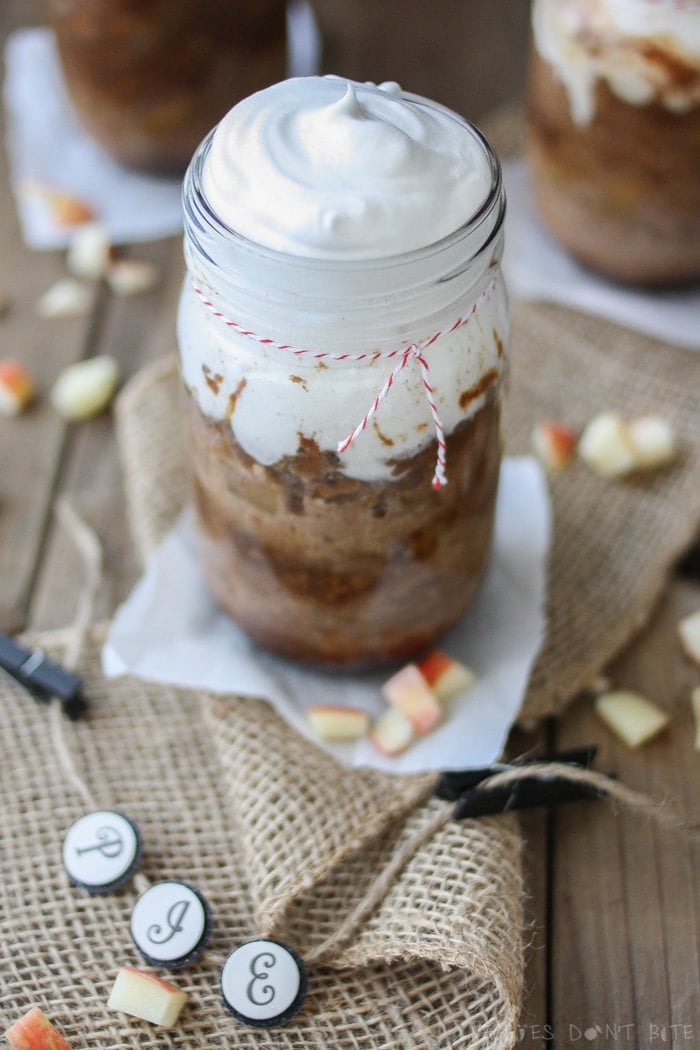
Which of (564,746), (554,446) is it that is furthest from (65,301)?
(564,746)

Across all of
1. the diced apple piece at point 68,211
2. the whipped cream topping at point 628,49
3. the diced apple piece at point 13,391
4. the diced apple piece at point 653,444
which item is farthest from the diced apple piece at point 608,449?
the diced apple piece at point 68,211

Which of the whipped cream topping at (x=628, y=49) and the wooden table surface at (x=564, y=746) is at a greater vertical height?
the whipped cream topping at (x=628, y=49)

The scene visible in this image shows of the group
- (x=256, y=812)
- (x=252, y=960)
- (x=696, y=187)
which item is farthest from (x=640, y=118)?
(x=252, y=960)

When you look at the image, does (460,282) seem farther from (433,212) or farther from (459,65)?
(459,65)

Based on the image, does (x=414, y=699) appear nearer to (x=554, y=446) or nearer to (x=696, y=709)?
(x=696, y=709)

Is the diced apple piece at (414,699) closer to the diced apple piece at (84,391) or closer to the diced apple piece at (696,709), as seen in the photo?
the diced apple piece at (696,709)

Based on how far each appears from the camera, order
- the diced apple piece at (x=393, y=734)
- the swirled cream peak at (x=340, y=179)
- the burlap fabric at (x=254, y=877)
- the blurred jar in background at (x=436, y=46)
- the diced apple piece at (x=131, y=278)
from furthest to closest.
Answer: the blurred jar in background at (x=436, y=46) → the diced apple piece at (x=131, y=278) → the diced apple piece at (x=393, y=734) → the burlap fabric at (x=254, y=877) → the swirled cream peak at (x=340, y=179)
